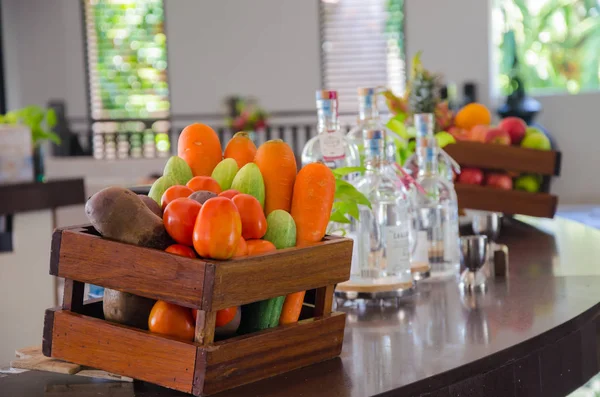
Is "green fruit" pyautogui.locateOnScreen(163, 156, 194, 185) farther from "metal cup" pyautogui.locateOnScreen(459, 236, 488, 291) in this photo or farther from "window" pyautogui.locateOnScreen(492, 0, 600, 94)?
"window" pyautogui.locateOnScreen(492, 0, 600, 94)

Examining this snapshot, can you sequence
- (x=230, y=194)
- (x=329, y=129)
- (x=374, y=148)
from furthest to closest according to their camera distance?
1. (x=329, y=129)
2. (x=374, y=148)
3. (x=230, y=194)

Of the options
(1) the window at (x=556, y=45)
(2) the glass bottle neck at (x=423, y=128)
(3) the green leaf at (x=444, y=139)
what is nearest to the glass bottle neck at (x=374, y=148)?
(2) the glass bottle neck at (x=423, y=128)

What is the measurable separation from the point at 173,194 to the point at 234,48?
8.08m

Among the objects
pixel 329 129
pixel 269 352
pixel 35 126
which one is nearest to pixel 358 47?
pixel 35 126

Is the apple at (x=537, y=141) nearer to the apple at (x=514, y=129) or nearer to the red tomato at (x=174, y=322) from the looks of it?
the apple at (x=514, y=129)

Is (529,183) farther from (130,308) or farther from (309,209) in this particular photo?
(130,308)

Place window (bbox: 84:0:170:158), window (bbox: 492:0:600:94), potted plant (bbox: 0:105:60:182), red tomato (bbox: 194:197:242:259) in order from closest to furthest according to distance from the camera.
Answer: red tomato (bbox: 194:197:242:259) → potted plant (bbox: 0:105:60:182) → window (bbox: 492:0:600:94) → window (bbox: 84:0:170:158)

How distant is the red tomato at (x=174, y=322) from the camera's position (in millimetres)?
876

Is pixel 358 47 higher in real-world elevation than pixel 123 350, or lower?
higher

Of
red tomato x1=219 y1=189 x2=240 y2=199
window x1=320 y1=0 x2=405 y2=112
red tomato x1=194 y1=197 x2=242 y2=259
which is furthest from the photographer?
window x1=320 y1=0 x2=405 y2=112

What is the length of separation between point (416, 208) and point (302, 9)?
7.35 meters

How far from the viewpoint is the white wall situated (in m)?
8.19

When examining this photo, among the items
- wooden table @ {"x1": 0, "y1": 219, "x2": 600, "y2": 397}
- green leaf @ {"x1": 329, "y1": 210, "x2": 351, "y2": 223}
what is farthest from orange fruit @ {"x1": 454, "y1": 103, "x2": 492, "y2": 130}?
green leaf @ {"x1": 329, "y1": 210, "x2": 351, "y2": 223}

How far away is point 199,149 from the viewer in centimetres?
108
